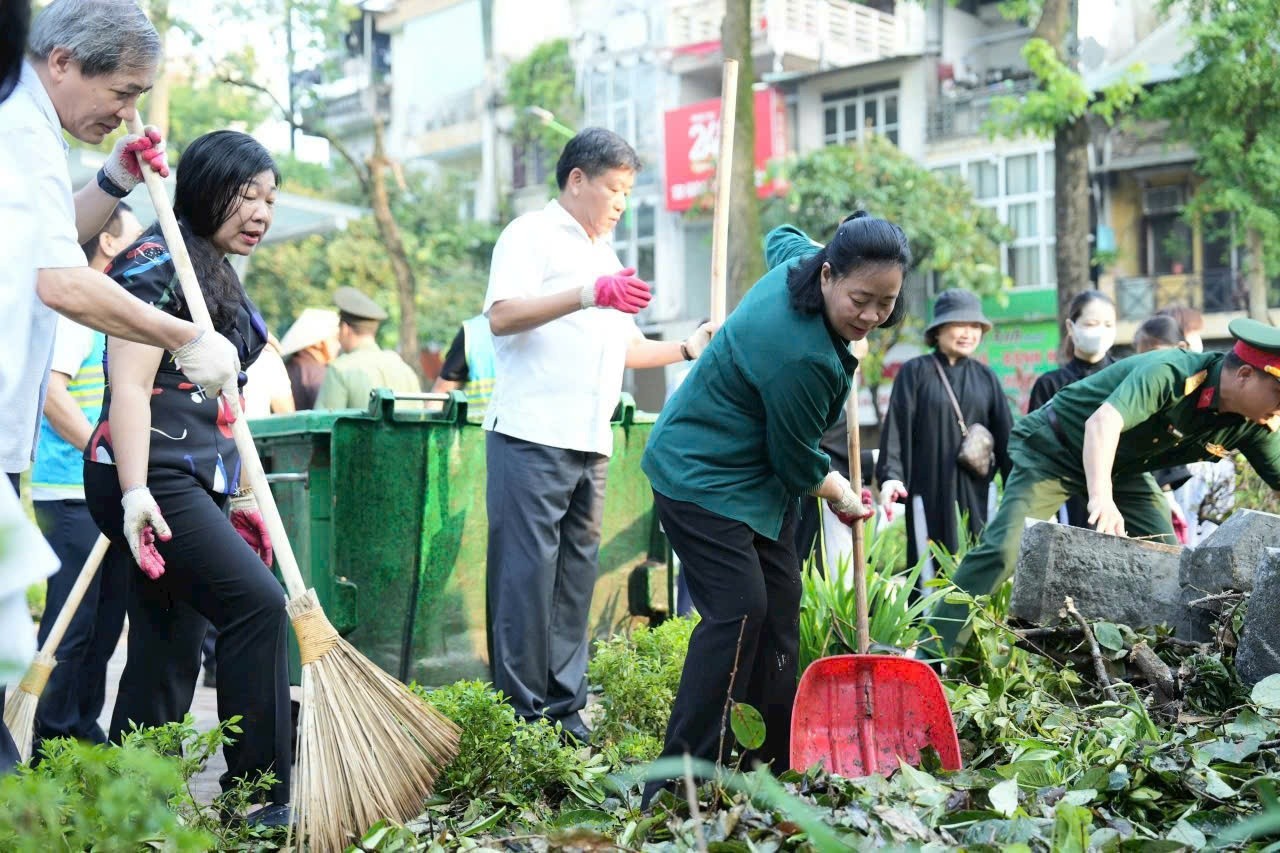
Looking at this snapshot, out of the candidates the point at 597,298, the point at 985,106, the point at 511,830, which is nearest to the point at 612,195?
the point at 597,298

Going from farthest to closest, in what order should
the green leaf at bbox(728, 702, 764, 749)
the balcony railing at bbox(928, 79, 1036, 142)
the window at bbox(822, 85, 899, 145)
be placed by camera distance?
the window at bbox(822, 85, 899, 145)
the balcony railing at bbox(928, 79, 1036, 142)
the green leaf at bbox(728, 702, 764, 749)

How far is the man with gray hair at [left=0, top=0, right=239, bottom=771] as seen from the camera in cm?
282

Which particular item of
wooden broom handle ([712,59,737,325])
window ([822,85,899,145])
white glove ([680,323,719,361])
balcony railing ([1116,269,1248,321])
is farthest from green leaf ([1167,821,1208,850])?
window ([822,85,899,145])

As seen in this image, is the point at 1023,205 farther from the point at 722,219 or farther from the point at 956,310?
the point at 722,219

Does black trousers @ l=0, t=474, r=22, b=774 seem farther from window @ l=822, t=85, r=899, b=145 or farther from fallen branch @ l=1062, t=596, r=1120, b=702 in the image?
window @ l=822, t=85, r=899, b=145

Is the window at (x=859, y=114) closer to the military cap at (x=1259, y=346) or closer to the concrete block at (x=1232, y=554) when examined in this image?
the military cap at (x=1259, y=346)

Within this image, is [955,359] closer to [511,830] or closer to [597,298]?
[597,298]

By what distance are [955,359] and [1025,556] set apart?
8.07ft

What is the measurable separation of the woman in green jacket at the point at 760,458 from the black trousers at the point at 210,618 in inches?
39.8

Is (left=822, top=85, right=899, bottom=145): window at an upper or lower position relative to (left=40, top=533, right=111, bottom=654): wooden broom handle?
upper

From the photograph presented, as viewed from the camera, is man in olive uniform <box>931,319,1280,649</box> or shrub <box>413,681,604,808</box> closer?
shrub <box>413,681,604,808</box>

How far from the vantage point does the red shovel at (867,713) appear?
4.07m

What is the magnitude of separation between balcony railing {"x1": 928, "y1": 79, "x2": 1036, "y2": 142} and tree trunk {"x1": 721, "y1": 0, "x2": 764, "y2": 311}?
1673 cm

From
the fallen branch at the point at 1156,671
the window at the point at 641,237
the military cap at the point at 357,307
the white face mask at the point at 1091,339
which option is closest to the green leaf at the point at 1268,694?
the fallen branch at the point at 1156,671
